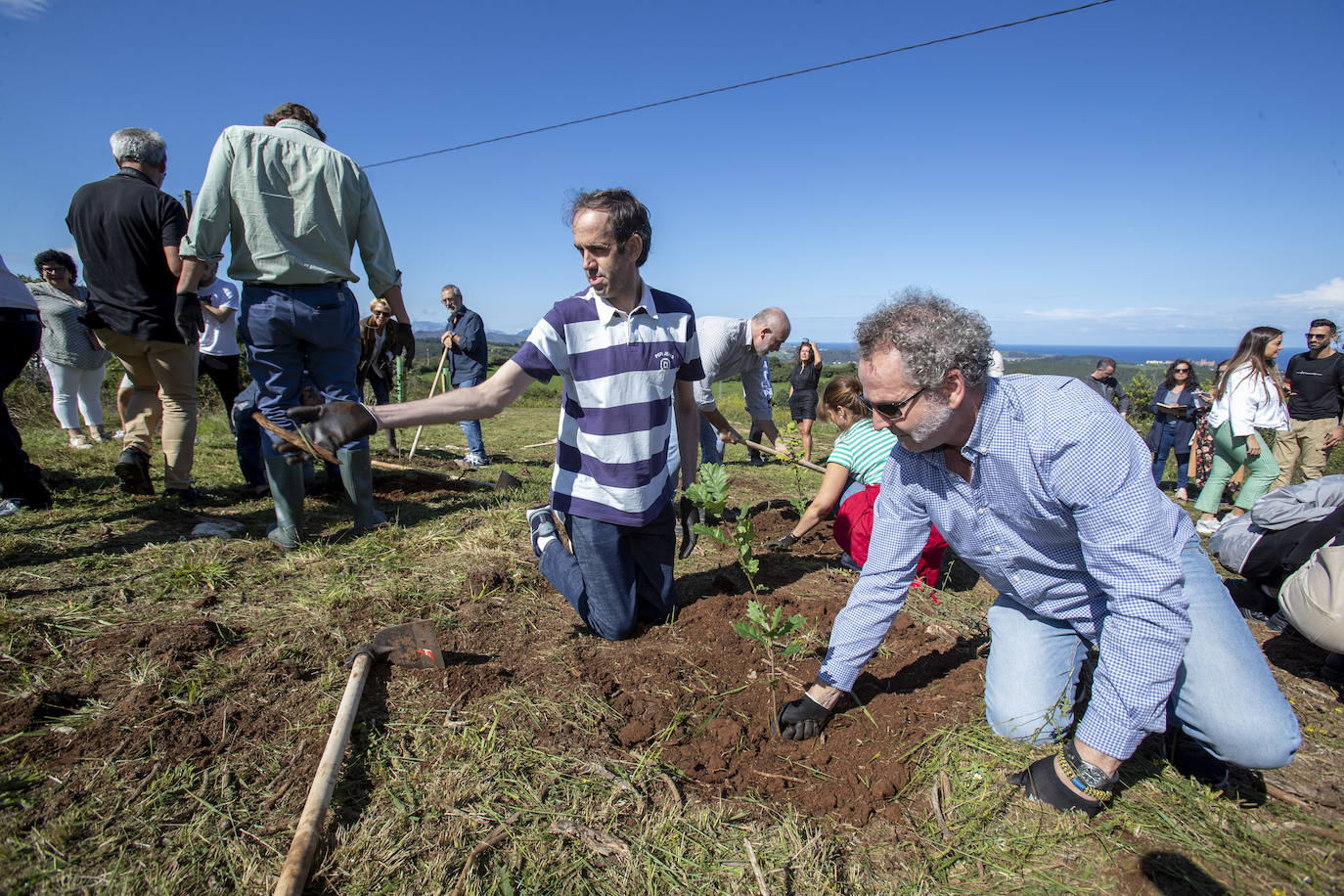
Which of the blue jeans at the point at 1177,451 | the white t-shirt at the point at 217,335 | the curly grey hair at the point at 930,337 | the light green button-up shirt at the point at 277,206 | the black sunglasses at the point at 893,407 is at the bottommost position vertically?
the blue jeans at the point at 1177,451

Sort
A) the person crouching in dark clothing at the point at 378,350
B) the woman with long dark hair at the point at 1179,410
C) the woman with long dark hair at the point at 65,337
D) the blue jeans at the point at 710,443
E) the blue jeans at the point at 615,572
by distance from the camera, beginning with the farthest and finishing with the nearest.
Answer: the woman with long dark hair at the point at 1179,410 → the person crouching in dark clothing at the point at 378,350 → the woman with long dark hair at the point at 65,337 → the blue jeans at the point at 710,443 → the blue jeans at the point at 615,572

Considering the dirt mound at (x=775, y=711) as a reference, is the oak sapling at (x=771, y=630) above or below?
above

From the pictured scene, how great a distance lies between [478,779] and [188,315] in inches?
131

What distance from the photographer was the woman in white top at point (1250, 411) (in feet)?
18.7

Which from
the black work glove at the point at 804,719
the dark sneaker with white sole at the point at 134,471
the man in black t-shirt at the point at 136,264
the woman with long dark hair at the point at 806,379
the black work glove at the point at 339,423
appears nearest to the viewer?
the black work glove at the point at 339,423

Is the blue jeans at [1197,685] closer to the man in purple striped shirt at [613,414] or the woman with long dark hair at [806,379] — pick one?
the man in purple striped shirt at [613,414]

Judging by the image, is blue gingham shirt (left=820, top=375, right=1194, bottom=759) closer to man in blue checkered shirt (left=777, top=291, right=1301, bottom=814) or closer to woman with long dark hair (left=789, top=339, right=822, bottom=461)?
man in blue checkered shirt (left=777, top=291, right=1301, bottom=814)

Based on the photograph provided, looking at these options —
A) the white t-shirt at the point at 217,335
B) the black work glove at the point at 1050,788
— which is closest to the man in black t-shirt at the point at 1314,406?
the black work glove at the point at 1050,788

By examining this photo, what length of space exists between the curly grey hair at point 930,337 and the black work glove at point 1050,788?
45.7 inches

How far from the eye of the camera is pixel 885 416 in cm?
194

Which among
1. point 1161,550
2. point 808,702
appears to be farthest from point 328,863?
point 1161,550

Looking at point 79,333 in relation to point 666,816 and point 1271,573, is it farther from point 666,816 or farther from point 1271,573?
point 1271,573

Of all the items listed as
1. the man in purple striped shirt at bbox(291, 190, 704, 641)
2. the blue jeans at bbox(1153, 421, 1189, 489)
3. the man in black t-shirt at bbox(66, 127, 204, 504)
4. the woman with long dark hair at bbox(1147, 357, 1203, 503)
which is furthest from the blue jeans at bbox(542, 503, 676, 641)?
the blue jeans at bbox(1153, 421, 1189, 489)

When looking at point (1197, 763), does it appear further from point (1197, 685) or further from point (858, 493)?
point (858, 493)
